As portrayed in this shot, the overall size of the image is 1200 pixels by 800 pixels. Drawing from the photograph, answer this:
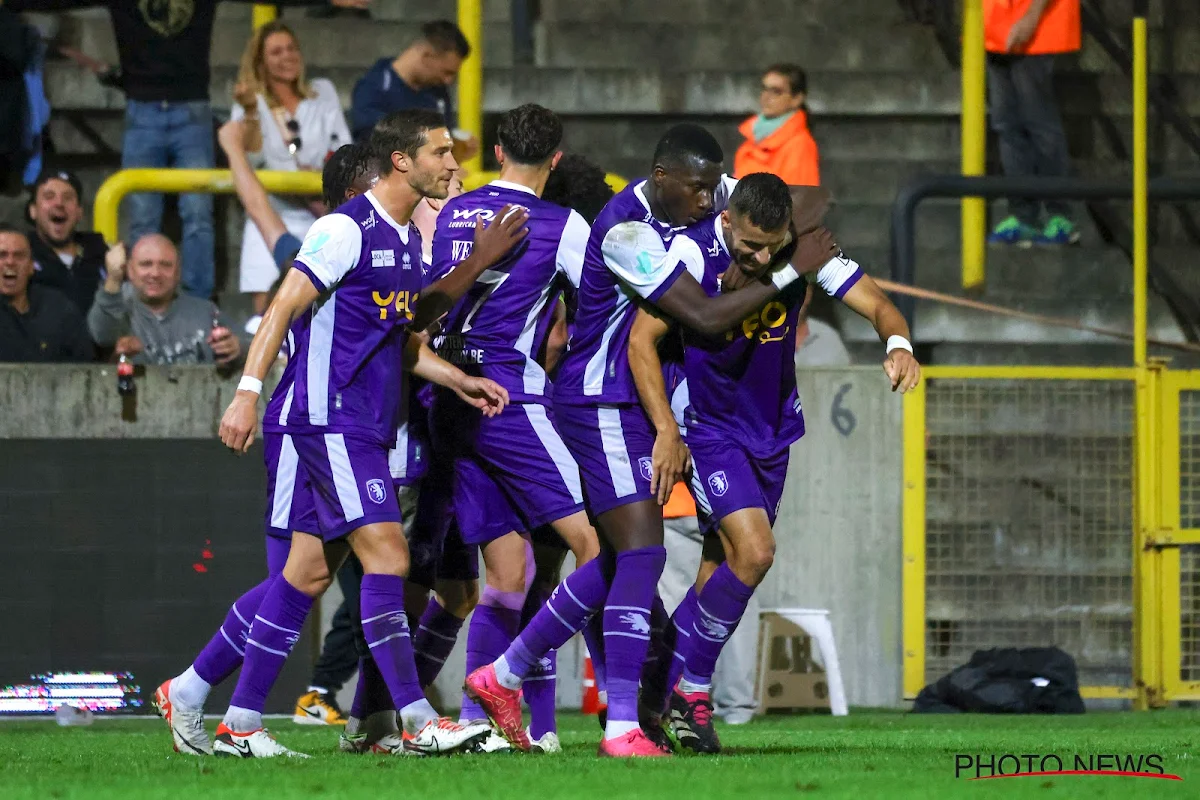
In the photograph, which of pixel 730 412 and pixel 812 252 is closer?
pixel 812 252

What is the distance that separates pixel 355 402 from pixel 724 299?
4.51 ft

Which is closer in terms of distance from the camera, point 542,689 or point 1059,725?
point 542,689

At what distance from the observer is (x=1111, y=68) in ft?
51.0

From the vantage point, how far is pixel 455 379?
292 inches

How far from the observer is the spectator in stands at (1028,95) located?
13.9 meters

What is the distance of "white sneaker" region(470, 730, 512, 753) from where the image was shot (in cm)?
723

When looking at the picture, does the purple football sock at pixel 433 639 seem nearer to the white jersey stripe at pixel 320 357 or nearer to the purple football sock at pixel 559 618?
the purple football sock at pixel 559 618

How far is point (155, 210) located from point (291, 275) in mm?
5722

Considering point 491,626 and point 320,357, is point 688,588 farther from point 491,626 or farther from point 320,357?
point 320,357

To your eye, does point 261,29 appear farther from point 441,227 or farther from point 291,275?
point 291,275

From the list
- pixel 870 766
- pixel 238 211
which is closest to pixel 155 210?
pixel 238 211

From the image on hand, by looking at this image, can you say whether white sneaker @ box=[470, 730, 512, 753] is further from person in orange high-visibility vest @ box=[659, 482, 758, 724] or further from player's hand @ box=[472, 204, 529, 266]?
person in orange high-visibility vest @ box=[659, 482, 758, 724]

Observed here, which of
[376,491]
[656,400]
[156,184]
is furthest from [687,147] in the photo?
[156,184]

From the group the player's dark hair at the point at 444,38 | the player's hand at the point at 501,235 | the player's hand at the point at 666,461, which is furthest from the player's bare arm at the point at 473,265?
the player's dark hair at the point at 444,38
